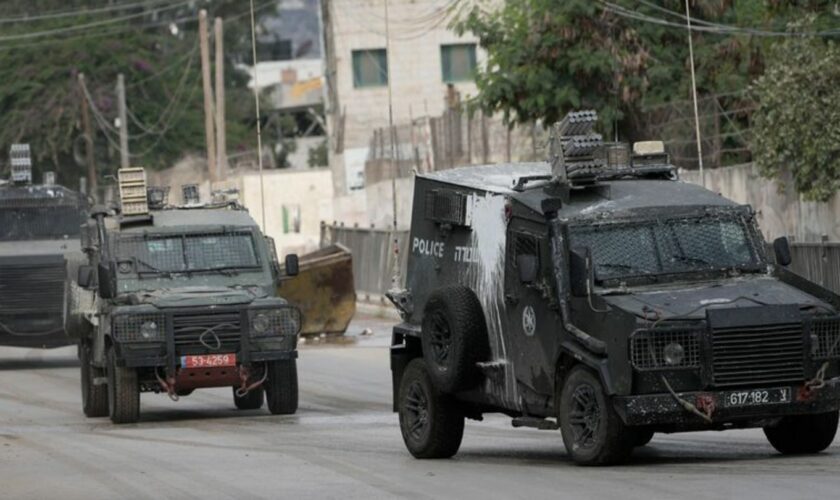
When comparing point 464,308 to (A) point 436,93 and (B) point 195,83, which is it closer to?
(A) point 436,93

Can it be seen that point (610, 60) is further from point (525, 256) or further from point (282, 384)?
point (525, 256)

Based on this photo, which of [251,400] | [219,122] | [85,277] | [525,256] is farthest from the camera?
[219,122]

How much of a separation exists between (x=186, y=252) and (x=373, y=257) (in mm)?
21145

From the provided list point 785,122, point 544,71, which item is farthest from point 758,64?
point 785,122

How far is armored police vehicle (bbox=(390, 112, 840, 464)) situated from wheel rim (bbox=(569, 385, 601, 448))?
0.7 inches

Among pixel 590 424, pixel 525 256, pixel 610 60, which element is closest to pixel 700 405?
pixel 590 424

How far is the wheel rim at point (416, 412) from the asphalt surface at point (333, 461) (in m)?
0.24

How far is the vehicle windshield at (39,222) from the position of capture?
32.5m

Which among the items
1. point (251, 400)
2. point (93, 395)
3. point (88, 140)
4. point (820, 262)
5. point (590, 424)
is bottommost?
point (251, 400)

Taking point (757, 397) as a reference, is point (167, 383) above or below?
below

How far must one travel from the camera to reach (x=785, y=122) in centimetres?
3052

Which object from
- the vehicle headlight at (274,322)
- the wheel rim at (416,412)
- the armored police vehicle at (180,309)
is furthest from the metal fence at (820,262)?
the wheel rim at (416,412)

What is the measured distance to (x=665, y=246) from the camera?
580 inches

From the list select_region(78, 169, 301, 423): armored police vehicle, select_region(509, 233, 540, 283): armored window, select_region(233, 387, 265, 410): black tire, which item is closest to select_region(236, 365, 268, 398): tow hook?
select_region(78, 169, 301, 423): armored police vehicle
